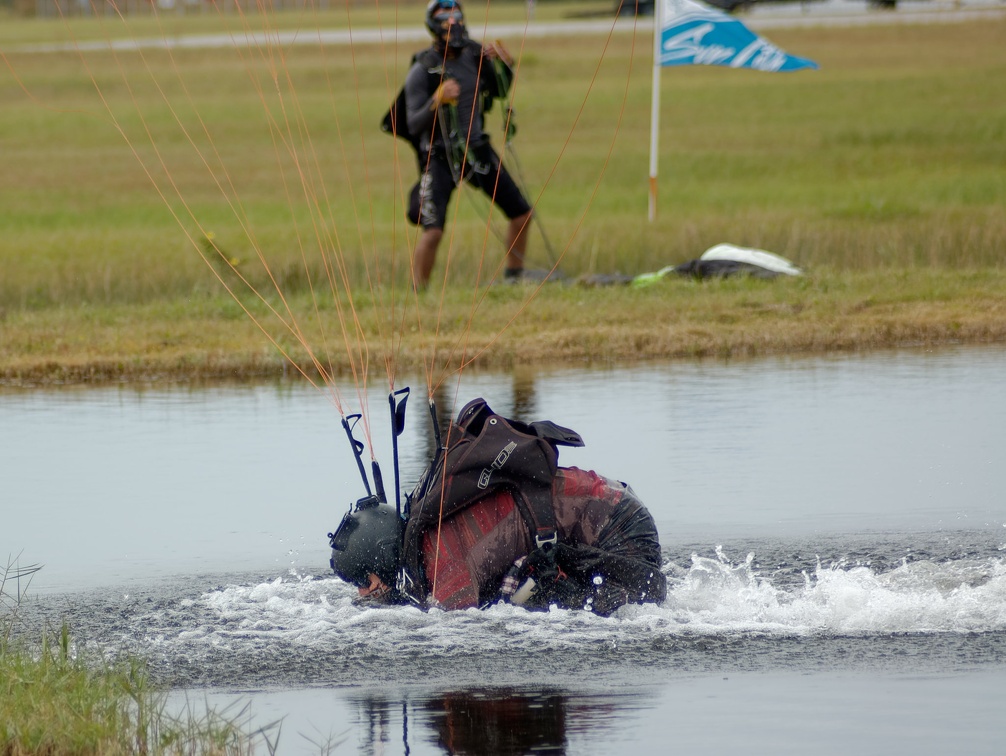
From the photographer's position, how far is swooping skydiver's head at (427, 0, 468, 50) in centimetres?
1177

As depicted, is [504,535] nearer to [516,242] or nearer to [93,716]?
[93,716]

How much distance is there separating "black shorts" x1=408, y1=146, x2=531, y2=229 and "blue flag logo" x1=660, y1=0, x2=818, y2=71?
13.1 feet

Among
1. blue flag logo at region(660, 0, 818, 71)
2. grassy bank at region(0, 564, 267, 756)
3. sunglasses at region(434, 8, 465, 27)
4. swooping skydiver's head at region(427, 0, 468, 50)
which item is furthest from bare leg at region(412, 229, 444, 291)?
grassy bank at region(0, 564, 267, 756)

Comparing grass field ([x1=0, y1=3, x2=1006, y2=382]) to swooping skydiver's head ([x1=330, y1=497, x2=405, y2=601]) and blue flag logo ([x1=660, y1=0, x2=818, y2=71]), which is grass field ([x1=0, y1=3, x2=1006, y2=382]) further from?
blue flag logo ([x1=660, y1=0, x2=818, y2=71])

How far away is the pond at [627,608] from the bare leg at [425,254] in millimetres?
1921

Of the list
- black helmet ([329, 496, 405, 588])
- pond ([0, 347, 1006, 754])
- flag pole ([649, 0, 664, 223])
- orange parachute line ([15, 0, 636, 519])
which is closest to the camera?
pond ([0, 347, 1006, 754])

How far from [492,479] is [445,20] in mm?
6963

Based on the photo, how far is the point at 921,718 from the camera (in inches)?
179

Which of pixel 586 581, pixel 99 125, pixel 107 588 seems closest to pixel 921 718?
pixel 586 581

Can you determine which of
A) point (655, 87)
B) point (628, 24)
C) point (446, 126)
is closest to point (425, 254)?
point (446, 126)

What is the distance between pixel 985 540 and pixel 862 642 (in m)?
1.36

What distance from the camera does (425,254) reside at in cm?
1209

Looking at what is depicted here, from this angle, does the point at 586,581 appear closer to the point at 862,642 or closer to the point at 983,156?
the point at 862,642

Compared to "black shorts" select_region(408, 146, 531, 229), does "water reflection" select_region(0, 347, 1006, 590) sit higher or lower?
lower
